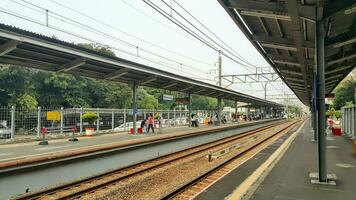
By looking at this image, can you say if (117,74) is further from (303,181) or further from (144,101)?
(144,101)

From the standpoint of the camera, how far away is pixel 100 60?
1742cm

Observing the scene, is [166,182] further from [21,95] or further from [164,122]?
[21,95]

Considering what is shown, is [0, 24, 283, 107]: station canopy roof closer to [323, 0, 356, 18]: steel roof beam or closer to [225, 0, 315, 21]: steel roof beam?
[225, 0, 315, 21]: steel roof beam

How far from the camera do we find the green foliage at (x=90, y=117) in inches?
1040

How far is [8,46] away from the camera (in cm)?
1327

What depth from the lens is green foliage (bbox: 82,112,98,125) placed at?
86.7 ft

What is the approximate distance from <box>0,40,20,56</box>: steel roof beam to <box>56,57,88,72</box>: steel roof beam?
375cm

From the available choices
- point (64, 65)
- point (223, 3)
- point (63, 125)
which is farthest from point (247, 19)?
point (63, 125)

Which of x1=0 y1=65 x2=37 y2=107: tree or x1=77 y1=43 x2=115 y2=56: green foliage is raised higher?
x1=77 y1=43 x2=115 y2=56: green foliage

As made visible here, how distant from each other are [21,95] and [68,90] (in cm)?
852

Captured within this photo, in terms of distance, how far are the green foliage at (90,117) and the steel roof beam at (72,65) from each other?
8.76 m

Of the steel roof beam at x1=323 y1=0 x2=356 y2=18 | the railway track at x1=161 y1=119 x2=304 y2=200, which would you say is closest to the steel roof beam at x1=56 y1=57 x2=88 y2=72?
the railway track at x1=161 y1=119 x2=304 y2=200

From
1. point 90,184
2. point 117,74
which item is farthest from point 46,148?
point 117,74

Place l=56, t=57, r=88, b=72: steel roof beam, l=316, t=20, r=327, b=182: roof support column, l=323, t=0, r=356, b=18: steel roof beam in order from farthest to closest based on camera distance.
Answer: l=56, t=57, r=88, b=72: steel roof beam
l=316, t=20, r=327, b=182: roof support column
l=323, t=0, r=356, b=18: steel roof beam
